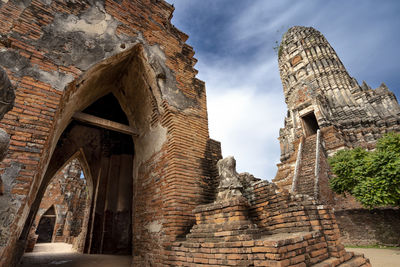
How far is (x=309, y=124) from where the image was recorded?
1839 centimetres

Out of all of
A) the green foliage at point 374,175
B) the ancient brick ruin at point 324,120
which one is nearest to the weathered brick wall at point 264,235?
the green foliage at point 374,175

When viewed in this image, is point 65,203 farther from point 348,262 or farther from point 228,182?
point 348,262

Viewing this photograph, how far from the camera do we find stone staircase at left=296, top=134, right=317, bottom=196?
9.68 meters

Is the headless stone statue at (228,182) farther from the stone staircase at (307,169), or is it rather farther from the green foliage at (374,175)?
the stone staircase at (307,169)

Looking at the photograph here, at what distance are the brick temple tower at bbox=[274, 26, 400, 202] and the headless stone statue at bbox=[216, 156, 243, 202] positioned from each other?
6.84 metres

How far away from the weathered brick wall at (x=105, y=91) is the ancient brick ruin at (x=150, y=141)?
0.06 feet

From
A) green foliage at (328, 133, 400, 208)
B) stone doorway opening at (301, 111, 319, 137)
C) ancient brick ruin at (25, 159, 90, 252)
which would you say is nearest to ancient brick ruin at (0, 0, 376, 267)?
green foliage at (328, 133, 400, 208)

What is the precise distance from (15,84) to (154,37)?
328cm

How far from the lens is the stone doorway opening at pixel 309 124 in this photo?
1779 centimetres

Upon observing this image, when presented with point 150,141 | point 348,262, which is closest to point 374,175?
point 348,262

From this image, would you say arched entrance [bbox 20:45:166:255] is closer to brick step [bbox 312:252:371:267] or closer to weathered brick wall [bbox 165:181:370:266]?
weathered brick wall [bbox 165:181:370:266]

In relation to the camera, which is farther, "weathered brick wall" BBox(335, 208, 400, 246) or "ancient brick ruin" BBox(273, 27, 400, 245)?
"ancient brick ruin" BBox(273, 27, 400, 245)

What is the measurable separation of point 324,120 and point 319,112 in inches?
32.0

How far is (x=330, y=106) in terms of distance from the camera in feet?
60.7
